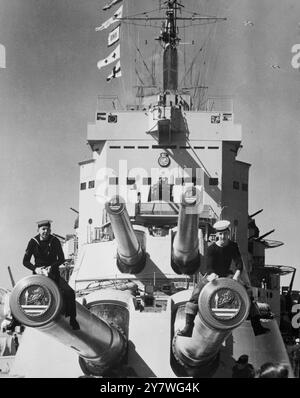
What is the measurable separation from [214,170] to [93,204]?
7.51 ft

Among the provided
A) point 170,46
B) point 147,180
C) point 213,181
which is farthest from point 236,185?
point 170,46

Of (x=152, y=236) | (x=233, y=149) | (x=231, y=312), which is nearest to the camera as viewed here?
(x=231, y=312)

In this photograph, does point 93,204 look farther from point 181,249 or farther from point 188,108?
point 181,249

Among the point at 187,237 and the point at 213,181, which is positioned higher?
the point at 213,181

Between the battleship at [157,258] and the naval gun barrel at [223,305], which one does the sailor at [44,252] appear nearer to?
the battleship at [157,258]

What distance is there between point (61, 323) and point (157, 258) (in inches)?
172

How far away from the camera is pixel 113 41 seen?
14453 millimetres

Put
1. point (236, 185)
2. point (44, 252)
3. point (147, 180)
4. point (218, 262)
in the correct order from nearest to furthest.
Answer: point (218, 262), point (44, 252), point (147, 180), point (236, 185)

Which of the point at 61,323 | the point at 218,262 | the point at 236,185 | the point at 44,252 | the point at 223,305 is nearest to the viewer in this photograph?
the point at 223,305

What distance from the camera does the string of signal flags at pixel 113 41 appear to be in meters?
14.0

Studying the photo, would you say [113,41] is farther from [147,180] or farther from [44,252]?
[44,252]

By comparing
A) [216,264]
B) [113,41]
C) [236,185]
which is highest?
[113,41]
